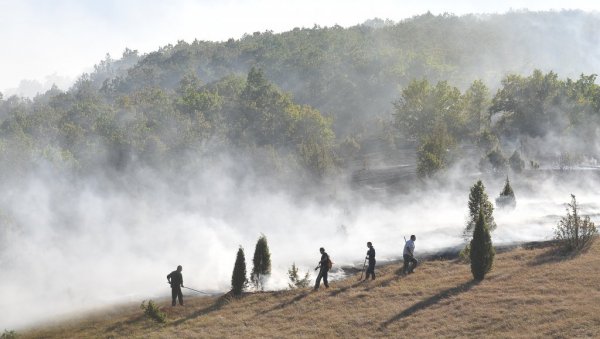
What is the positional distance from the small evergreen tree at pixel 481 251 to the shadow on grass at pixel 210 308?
9.78 m

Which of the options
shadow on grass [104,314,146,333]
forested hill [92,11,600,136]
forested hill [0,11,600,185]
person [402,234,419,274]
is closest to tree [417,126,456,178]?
forested hill [0,11,600,185]

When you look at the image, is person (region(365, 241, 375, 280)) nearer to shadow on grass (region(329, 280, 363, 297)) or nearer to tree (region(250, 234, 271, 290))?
shadow on grass (region(329, 280, 363, 297))

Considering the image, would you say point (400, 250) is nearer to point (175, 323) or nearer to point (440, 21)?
point (175, 323)

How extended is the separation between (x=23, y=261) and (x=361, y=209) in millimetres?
28098

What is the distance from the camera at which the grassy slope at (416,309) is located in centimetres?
1628

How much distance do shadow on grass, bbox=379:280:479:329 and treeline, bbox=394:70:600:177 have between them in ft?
181

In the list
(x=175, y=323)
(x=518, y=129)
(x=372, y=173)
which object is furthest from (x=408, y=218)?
(x=518, y=129)

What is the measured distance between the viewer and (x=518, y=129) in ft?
264

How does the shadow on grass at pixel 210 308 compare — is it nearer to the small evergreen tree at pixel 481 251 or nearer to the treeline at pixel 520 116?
the small evergreen tree at pixel 481 251

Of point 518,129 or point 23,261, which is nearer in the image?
point 23,261

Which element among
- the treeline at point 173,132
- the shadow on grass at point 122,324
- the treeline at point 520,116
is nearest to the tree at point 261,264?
the shadow on grass at point 122,324

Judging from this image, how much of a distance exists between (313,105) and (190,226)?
8189 centimetres

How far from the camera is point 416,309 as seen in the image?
18.4 meters

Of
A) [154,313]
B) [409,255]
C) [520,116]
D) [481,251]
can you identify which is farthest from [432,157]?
[154,313]
